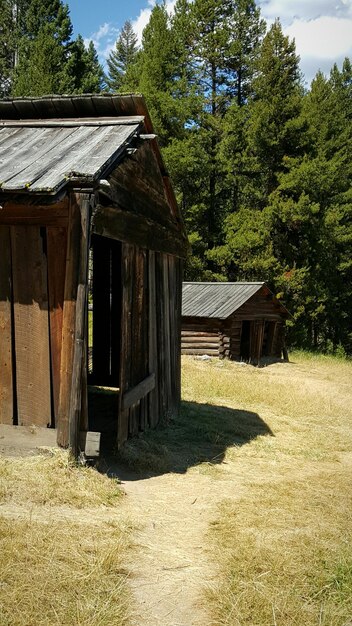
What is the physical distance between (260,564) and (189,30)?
119 feet

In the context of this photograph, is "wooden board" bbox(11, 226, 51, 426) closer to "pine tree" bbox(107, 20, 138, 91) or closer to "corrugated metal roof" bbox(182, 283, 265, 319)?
"corrugated metal roof" bbox(182, 283, 265, 319)

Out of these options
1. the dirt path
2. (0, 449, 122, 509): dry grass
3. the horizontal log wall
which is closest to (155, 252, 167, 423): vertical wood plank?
the dirt path

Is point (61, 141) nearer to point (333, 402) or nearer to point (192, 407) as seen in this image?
point (192, 407)

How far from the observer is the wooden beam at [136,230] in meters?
6.82

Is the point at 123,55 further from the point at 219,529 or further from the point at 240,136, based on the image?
the point at 219,529

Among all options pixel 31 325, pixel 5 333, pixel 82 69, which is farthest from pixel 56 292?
pixel 82 69

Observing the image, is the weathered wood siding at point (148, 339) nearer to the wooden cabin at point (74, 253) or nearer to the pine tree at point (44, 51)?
the wooden cabin at point (74, 253)

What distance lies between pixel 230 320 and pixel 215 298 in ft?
5.88

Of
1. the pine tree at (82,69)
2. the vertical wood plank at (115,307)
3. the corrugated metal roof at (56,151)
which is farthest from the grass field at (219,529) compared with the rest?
the pine tree at (82,69)

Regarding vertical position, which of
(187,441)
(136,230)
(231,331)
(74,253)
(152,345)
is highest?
(136,230)

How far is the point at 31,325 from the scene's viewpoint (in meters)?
6.50

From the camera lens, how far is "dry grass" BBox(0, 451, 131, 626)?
356 cm

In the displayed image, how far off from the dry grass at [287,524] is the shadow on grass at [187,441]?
0.27 m

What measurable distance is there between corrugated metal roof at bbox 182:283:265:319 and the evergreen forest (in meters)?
5.97
